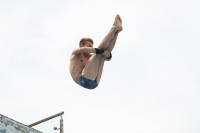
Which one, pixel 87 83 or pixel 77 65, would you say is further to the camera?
pixel 77 65

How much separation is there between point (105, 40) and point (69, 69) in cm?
98

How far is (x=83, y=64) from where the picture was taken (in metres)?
6.15

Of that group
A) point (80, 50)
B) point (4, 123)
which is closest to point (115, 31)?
point (80, 50)

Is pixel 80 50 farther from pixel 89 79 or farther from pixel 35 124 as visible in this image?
pixel 35 124

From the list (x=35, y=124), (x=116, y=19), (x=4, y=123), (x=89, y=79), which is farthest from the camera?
(x=35, y=124)

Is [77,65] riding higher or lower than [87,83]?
higher

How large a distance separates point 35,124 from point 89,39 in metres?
3.74

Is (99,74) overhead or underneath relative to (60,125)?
underneath

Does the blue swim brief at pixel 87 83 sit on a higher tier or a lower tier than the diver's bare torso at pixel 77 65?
lower

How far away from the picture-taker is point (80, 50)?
19.0ft

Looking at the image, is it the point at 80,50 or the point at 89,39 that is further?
the point at 89,39

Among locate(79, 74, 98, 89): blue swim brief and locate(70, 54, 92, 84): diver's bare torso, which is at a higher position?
locate(70, 54, 92, 84): diver's bare torso

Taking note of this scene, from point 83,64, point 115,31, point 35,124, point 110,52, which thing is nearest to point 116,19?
point 115,31

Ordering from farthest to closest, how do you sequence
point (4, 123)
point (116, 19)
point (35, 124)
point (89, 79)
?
point (35, 124), point (4, 123), point (89, 79), point (116, 19)
